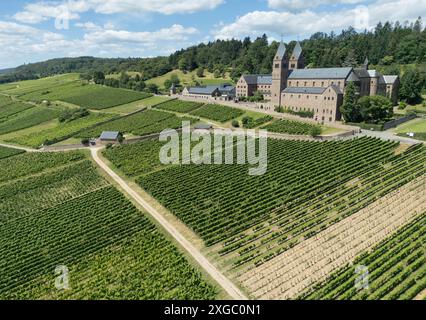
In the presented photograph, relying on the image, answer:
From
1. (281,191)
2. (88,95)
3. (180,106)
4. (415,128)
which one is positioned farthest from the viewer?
(88,95)

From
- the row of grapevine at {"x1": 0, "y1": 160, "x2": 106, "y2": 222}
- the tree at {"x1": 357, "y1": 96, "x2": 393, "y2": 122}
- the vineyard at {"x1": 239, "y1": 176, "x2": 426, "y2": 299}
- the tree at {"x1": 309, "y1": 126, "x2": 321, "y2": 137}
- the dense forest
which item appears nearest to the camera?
→ the vineyard at {"x1": 239, "y1": 176, "x2": 426, "y2": 299}

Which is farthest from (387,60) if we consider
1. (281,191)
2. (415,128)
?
(281,191)

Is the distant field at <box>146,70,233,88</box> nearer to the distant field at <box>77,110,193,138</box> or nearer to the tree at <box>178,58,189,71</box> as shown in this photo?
the tree at <box>178,58,189,71</box>

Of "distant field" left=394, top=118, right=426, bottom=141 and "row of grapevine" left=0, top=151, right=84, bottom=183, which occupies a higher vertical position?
"distant field" left=394, top=118, right=426, bottom=141

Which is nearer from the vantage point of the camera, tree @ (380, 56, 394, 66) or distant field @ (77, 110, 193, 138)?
distant field @ (77, 110, 193, 138)

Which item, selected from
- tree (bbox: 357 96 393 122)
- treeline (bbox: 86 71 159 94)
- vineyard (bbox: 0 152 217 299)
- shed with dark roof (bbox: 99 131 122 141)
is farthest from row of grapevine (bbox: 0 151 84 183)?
treeline (bbox: 86 71 159 94)

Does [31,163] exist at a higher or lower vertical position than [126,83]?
lower

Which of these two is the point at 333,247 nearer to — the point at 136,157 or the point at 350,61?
the point at 136,157
